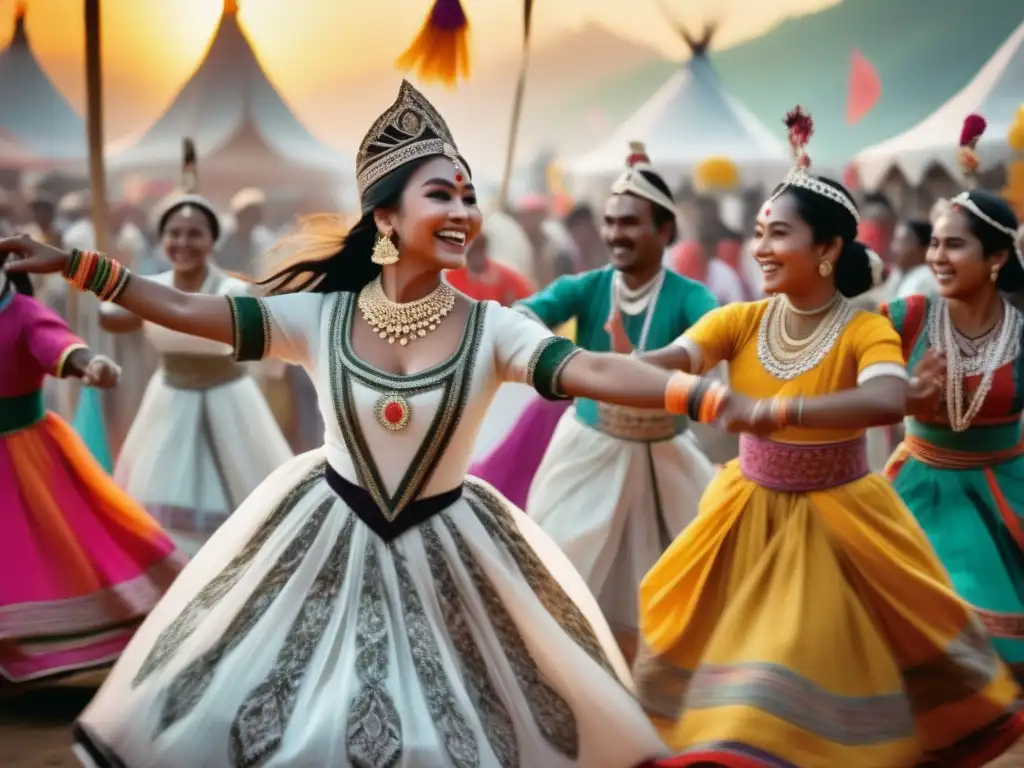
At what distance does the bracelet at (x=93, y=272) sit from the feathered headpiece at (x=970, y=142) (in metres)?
2.90

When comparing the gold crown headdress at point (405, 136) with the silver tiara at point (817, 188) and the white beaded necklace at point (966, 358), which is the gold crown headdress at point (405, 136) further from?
the white beaded necklace at point (966, 358)

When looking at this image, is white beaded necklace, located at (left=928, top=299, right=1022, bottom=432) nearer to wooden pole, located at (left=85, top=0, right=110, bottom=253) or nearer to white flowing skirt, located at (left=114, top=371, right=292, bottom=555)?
white flowing skirt, located at (left=114, top=371, right=292, bottom=555)

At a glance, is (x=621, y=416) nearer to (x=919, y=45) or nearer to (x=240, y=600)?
(x=240, y=600)

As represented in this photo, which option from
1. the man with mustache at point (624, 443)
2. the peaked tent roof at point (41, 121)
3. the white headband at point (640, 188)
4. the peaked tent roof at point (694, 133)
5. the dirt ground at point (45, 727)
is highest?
the peaked tent roof at point (694, 133)

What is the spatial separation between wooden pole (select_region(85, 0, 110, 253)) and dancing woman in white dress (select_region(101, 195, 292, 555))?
0.59 m

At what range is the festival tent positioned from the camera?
11586mm

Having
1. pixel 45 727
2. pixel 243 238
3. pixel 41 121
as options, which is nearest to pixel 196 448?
pixel 45 727

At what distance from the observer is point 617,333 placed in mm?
5379

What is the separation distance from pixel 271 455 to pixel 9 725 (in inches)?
81.6

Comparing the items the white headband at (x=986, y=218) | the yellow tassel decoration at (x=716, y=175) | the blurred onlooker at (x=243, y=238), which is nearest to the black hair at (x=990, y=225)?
the white headband at (x=986, y=218)

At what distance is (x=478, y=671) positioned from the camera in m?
3.34

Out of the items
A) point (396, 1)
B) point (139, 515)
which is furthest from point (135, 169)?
point (139, 515)

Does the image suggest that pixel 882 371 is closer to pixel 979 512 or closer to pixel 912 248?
pixel 979 512

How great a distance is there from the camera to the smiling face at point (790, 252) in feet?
13.2
